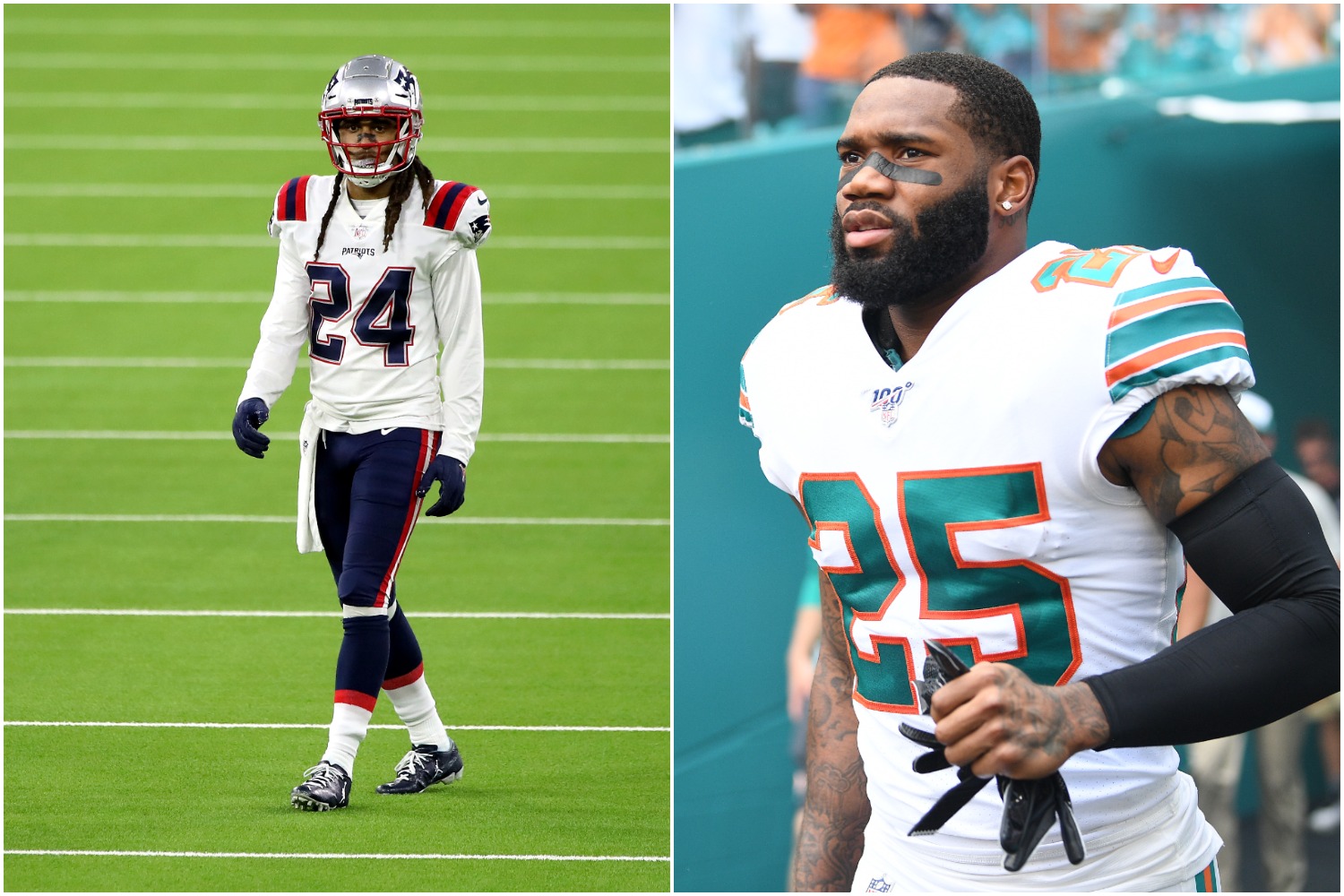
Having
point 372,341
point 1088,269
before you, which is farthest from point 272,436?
point 1088,269

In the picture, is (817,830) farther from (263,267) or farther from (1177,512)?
(263,267)

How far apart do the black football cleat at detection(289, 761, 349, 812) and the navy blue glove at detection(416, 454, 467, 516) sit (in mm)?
646

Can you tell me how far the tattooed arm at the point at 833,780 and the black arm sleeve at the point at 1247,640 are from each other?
19.3 inches

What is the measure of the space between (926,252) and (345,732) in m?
2.31

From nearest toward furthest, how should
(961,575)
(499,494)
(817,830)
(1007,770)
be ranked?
(1007,770) → (961,575) → (817,830) → (499,494)

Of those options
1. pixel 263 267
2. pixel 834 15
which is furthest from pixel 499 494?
pixel 263 267

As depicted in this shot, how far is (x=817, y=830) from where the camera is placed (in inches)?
81.6

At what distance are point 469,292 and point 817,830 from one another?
6.20 ft

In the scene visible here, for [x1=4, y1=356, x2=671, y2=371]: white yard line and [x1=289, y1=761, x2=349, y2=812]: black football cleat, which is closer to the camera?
[x1=289, y1=761, x2=349, y2=812]: black football cleat

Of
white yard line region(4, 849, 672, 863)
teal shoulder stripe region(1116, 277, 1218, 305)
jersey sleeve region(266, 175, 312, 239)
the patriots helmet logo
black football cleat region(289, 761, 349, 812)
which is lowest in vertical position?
white yard line region(4, 849, 672, 863)

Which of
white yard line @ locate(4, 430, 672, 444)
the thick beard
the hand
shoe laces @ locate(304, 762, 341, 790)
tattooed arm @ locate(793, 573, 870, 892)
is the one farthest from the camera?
white yard line @ locate(4, 430, 672, 444)

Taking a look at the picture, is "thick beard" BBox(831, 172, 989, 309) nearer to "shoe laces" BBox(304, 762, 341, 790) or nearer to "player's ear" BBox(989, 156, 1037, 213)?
"player's ear" BBox(989, 156, 1037, 213)

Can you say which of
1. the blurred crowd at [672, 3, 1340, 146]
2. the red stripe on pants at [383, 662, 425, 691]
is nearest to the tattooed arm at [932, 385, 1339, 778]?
the blurred crowd at [672, 3, 1340, 146]

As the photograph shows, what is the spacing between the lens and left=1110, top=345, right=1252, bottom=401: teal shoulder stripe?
162cm
